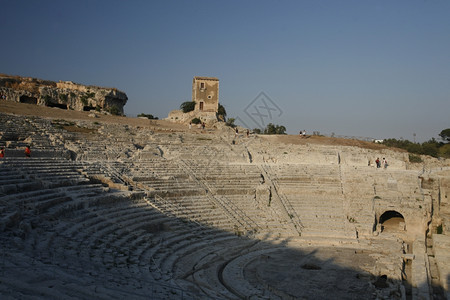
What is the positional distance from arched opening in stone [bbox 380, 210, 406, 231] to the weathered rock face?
2491cm

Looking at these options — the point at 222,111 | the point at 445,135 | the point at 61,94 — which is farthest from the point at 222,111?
the point at 445,135

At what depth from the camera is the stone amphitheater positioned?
923cm

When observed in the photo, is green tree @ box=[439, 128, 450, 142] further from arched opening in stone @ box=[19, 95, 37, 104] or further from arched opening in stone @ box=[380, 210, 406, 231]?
arched opening in stone @ box=[19, 95, 37, 104]

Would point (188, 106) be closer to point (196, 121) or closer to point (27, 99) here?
point (196, 121)

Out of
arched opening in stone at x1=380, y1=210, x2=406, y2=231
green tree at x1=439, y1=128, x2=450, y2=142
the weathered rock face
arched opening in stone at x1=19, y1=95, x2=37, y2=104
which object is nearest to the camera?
arched opening in stone at x1=380, y1=210, x2=406, y2=231

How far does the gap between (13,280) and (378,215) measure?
55.7 feet

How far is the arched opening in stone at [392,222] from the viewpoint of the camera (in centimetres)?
1943

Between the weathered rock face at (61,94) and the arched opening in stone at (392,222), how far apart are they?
81.7ft

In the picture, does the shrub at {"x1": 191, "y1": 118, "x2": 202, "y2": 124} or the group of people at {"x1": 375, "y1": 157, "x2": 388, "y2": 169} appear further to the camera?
the shrub at {"x1": 191, "y1": 118, "x2": 202, "y2": 124}

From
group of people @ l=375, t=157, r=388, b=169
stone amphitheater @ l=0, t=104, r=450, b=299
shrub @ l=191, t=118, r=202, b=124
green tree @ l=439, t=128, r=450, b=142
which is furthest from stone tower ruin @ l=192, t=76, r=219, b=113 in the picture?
green tree @ l=439, t=128, r=450, b=142

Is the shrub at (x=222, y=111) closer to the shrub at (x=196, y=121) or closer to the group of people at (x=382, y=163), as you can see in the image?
the shrub at (x=196, y=121)

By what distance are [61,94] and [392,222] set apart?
27426 mm

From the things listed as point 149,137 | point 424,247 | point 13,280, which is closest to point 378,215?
point 424,247

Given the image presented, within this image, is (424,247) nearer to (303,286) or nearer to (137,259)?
(303,286)
